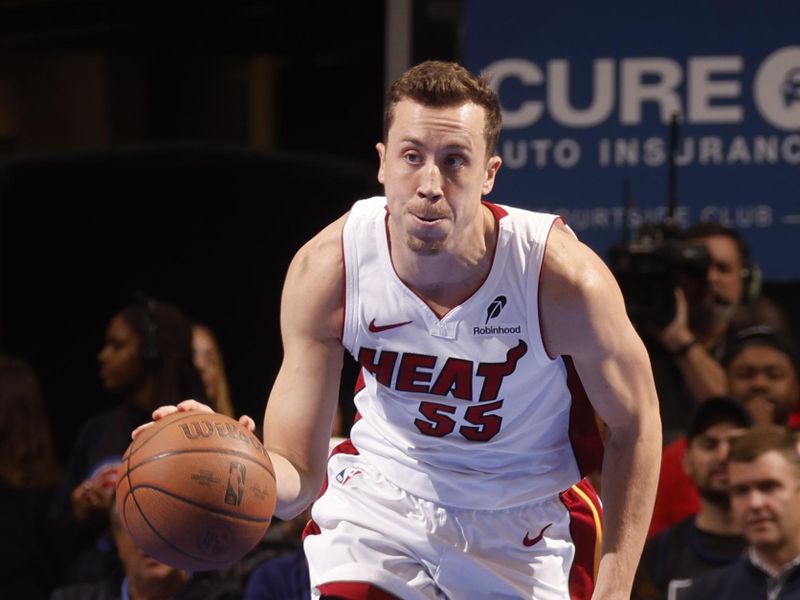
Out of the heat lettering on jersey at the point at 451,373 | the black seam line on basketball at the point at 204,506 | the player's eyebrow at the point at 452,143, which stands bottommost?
the black seam line on basketball at the point at 204,506

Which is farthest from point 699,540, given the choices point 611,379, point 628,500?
point 611,379

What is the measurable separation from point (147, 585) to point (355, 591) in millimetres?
1807

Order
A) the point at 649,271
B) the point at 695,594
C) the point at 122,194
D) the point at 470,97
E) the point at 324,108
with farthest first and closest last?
the point at 324,108
the point at 122,194
the point at 649,271
the point at 695,594
the point at 470,97

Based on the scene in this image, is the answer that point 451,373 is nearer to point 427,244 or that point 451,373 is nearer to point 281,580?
point 427,244

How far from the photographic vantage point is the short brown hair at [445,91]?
3.49m

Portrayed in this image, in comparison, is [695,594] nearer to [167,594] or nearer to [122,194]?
[167,594]

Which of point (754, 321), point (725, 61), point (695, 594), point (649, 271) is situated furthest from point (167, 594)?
point (725, 61)

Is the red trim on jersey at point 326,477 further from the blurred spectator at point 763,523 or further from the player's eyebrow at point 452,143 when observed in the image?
the blurred spectator at point 763,523

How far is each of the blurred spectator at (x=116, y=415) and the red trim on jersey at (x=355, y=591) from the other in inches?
87.7

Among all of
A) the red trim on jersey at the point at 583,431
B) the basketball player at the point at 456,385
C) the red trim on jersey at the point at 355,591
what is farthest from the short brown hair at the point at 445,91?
the red trim on jersey at the point at 355,591

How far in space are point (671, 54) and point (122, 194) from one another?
3.22 meters

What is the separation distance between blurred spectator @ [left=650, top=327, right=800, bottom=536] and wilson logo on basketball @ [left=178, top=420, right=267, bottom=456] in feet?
8.68

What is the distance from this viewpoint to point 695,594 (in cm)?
511

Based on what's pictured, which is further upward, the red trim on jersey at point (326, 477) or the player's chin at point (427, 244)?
the player's chin at point (427, 244)
